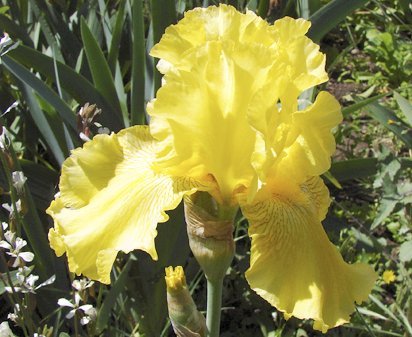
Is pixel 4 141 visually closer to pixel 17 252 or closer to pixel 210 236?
pixel 17 252

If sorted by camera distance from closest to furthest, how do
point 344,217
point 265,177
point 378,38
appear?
point 265,177 → point 344,217 → point 378,38

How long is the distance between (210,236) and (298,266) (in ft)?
0.48

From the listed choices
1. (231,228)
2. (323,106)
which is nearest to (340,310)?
(231,228)

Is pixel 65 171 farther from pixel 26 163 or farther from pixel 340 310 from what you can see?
pixel 26 163

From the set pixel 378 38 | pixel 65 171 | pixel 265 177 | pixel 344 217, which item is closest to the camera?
pixel 265 177

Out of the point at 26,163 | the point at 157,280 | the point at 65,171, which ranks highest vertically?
the point at 65,171

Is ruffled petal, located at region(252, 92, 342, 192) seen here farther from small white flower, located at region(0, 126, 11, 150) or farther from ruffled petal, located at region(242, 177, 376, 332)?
small white flower, located at region(0, 126, 11, 150)

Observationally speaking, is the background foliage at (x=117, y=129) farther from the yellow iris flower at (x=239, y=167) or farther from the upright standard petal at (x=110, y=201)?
the yellow iris flower at (x=239, y=167)

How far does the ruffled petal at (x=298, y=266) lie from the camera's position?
994 mm

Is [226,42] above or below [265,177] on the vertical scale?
above

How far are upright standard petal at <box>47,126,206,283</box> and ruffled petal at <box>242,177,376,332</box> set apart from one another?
0.13 meters

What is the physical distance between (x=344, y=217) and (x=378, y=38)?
1.38 m

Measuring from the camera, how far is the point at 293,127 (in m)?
1.07

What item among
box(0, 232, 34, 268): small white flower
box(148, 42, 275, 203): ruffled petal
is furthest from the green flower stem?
box(0, 232, 34, 268): small white flower
